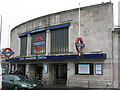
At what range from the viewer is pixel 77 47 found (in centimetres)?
2175

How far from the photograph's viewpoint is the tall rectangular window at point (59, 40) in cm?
2583

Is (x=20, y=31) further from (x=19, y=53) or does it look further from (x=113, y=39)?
(x=113, y=39)

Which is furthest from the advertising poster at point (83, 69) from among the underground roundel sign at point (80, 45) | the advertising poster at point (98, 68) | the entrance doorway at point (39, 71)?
the entrance doorway at point (39, 71)

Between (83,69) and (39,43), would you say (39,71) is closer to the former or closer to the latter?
(39,43)

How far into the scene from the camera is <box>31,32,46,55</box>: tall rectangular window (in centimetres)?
2886

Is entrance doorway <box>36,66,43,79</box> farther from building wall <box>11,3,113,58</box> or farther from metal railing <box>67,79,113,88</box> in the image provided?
building wall <box>11,3,113,58</box>

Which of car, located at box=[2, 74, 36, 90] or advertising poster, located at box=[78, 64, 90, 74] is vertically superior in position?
advertising poster, located at box=[78, 64, 90, 74]

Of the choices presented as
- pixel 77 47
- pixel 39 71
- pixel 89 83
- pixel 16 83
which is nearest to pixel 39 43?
pixel 39 71

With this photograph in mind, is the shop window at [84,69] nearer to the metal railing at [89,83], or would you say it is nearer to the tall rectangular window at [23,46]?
the metal railing at [89,83]

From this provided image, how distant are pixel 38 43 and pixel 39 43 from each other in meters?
0.28

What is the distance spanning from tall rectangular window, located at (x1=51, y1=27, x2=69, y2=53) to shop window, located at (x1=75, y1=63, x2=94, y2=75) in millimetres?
3267

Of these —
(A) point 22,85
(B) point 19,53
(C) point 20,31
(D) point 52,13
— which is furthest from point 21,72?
(A) point 22,85

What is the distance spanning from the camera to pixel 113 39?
2166 centimetres

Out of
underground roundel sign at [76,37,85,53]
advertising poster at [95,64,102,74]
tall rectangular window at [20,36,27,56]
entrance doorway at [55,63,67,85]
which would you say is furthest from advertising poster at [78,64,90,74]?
tall rectangular window at [20,36,27,56]
